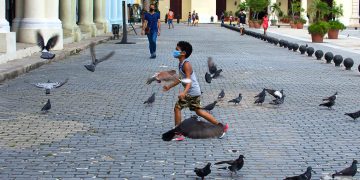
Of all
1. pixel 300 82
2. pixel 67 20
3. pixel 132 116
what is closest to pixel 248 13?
pixel 67 20

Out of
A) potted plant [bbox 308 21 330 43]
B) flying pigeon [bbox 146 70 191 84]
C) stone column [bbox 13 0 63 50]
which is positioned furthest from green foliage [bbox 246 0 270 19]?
flying pigeon [bbox 146 70 191 84]

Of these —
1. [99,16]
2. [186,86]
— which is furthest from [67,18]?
[186,86]

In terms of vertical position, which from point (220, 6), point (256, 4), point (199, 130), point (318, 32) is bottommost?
point (199, 130)

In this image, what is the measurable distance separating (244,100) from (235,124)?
2838 millimetres

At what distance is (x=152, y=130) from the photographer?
10.3 meters

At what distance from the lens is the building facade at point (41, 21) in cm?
1986

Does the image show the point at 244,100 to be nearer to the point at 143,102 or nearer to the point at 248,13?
the point at 143,102

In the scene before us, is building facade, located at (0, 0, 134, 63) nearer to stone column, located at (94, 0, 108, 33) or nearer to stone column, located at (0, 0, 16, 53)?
stone column, located at (0, 0, 16, 53)

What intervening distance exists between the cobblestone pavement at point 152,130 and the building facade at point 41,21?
7.82ft

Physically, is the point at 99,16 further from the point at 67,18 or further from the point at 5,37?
the point at 5,37

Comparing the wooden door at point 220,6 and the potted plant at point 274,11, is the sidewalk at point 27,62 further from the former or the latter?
the wooden door at point 220,6

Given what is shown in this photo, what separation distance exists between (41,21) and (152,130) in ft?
50.1

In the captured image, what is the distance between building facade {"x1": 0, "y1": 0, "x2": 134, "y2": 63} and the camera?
65.2ft

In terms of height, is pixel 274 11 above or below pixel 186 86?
above
